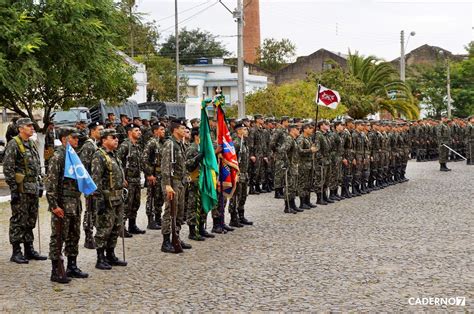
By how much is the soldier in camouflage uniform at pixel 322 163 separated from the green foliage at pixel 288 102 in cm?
2215

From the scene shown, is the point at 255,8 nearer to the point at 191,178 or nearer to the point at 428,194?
the point at 428,194

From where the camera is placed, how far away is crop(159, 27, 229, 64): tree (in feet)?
287

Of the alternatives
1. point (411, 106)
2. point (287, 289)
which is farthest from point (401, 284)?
point (411, 106)

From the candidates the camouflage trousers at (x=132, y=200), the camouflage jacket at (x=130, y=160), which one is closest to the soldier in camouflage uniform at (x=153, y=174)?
the camouflage jacket at (x=130, y=160)

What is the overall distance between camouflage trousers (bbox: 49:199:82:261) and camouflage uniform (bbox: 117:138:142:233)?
3657 mm

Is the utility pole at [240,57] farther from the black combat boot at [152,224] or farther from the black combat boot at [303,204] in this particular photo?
the black combat boot at [152,224]

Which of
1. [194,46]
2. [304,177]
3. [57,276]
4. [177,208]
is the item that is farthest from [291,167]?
[194,46]

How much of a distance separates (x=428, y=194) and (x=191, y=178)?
382 inches

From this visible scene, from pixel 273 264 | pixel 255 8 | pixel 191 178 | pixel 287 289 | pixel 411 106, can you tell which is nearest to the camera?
pixel 287 289

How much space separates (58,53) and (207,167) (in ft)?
30.3

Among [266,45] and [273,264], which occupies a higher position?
[266,45]

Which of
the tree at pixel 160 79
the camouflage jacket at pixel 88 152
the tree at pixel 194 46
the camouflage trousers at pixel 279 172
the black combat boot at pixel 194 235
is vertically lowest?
the black combat boot at pixel 194 235

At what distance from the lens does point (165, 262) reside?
430 inches

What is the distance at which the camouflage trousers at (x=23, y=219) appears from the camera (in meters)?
11.0
